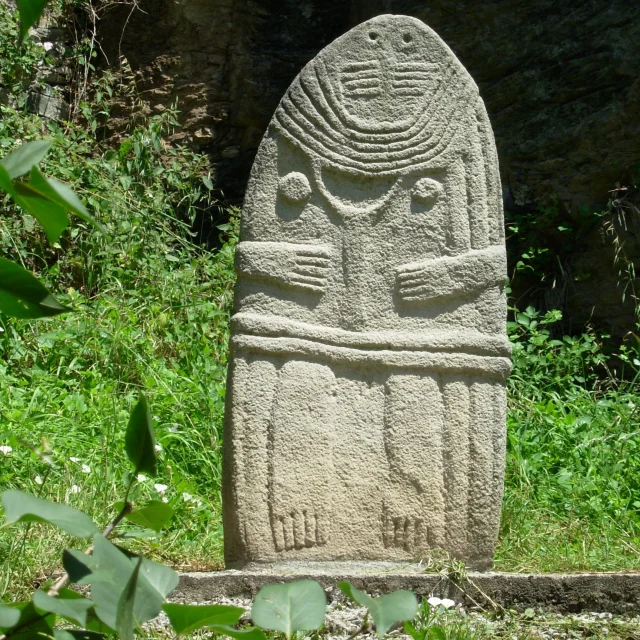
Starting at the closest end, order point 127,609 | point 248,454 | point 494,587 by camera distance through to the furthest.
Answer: point 127,609
point 494,587
point 248,454

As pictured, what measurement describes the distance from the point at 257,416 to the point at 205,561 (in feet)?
1.98

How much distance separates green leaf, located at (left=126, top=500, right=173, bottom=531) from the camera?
2.32 ft

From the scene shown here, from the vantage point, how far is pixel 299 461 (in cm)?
258

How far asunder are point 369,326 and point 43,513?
2.09 m

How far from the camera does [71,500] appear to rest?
310cm

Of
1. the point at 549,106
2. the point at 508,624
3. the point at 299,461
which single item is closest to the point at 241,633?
the point at 508,624

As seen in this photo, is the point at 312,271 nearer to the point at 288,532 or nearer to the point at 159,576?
the point at 288,532

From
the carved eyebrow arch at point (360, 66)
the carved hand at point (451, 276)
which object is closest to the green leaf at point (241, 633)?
the carved hand at point (451, 276)

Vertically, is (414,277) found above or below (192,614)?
above

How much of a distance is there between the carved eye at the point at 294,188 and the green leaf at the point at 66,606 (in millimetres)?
2071

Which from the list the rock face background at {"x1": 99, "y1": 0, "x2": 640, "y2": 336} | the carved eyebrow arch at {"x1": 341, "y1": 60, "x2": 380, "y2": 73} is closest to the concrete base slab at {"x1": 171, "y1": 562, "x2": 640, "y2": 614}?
the carved eyebrow arch at {"x1": 341, "y1": 60, "x2": 380, "y2": 73}

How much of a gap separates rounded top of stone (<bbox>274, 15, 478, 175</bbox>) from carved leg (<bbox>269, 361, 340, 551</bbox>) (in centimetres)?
63

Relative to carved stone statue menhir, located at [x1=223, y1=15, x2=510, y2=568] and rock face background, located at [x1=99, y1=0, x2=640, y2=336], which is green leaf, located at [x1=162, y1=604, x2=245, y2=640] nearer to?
A: carved stone statue menhir, located at [x1=223, y1=15, x2=510, y2=568]

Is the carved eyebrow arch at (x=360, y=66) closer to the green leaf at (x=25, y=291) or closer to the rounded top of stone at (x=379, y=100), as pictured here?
the rounded top of stone at (x=379, y=100)
